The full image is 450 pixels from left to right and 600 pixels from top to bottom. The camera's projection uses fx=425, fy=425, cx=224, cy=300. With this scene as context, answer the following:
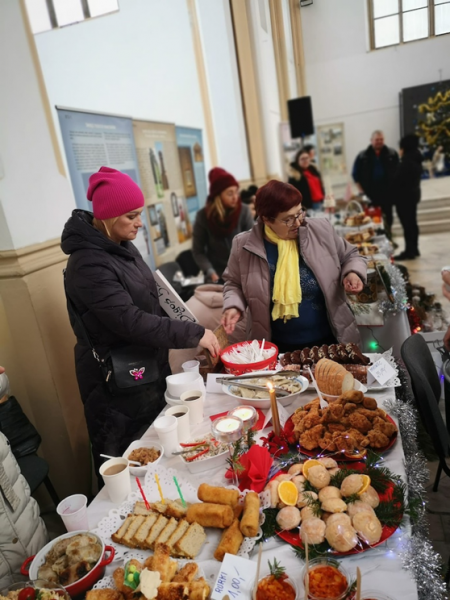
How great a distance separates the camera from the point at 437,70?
8.41 ft

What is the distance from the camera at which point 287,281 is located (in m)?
2.31

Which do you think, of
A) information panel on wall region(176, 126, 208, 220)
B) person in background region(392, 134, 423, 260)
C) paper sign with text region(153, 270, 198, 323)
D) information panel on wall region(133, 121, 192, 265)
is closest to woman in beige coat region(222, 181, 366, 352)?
paper sign with text region(153, 270, 198, 323)

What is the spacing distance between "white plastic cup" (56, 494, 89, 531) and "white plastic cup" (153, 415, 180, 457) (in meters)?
0.34

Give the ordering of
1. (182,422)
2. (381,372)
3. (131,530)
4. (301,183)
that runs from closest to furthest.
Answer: (131,530) < (182,422) < (381,372) < (301,183)

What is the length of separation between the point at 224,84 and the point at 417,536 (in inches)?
302

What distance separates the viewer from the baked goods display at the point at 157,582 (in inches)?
39.7

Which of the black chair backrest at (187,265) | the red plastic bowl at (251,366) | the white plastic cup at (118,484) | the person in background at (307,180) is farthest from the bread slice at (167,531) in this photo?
the person in background at (307,180)

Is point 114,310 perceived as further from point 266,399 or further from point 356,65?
point 356,65

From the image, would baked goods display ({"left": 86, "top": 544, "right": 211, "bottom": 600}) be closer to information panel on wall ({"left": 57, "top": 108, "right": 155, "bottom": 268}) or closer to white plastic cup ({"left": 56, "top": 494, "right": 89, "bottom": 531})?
white plastic cup ({"left": 56, "top": 494, "right": 89, "bottom": 531})

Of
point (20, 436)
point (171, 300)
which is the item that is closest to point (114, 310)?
point (171, 300)

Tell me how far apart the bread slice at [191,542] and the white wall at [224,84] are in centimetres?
672

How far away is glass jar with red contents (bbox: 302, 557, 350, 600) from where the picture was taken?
97 cm

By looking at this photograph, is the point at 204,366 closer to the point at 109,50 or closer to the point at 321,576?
the point at 321,576

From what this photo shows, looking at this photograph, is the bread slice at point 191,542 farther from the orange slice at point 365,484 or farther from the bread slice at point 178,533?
the orange slice at point 365,484
